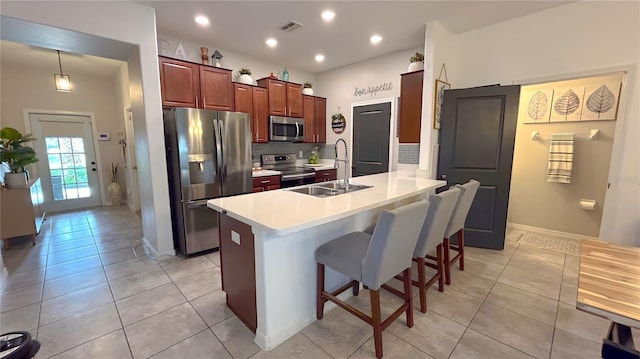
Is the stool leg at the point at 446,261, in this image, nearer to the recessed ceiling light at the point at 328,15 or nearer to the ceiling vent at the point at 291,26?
the recessed ceiling light at the point at 328,15

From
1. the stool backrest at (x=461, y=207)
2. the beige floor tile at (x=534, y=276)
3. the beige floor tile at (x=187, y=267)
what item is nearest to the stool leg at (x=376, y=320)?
the stool backrest at (x=461, y=207)

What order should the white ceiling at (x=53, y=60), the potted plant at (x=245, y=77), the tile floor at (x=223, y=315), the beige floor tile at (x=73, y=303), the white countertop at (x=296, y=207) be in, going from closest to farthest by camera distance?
the white countertop at (x=296, y=207) < the tile floor at (x=223, y=315) < the beige floor tile at (x=73, y=303) < the white ceiling at (x=53, y=60) < the potted plant at (x=245, y=77)

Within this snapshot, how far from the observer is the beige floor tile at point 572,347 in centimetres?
166

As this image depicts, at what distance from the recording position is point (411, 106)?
11.7ft

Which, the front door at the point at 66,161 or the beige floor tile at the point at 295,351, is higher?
the front door at the point at 66,161

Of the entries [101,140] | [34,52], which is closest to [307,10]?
[34,52]

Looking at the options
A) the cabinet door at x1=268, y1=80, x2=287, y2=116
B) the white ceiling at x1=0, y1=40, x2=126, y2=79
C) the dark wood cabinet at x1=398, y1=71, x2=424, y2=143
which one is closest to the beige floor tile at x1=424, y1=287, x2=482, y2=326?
the dark wood cabinet at x1=398, y1=71, x2=424, y2=143

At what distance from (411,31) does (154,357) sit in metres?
4.14

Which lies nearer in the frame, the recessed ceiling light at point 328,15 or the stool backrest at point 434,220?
the stool backrest at point 434,220

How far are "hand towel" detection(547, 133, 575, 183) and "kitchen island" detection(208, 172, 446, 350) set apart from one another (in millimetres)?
3083

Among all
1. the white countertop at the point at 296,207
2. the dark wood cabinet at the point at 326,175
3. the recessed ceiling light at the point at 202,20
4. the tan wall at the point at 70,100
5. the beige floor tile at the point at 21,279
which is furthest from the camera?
the dark wood cabinet at the point at 326,175

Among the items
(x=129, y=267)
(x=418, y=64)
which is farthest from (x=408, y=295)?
(x=418, y=64)

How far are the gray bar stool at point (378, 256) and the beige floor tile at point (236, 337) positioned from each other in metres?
0.54

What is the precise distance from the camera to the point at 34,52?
13.0 feet
